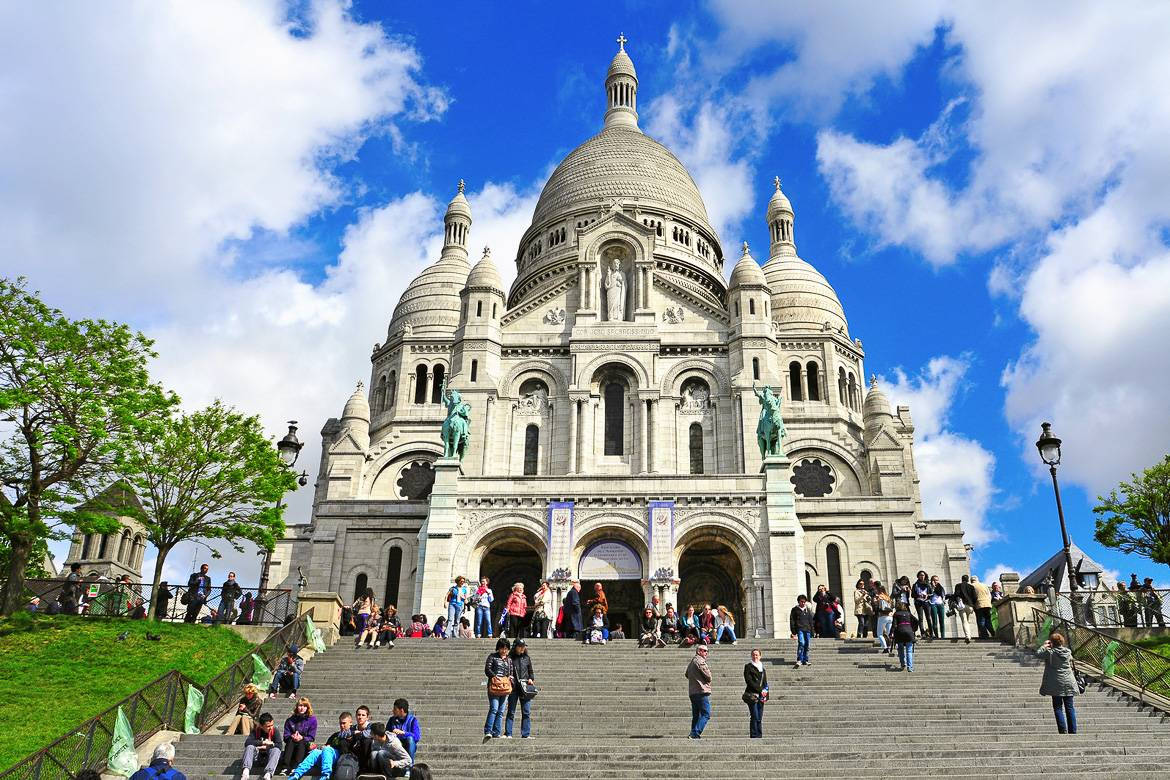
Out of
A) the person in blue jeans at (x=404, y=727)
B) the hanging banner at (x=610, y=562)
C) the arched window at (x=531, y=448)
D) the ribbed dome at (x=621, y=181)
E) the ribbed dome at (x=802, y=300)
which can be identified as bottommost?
the person in blue jeans at (x=404, y=727)

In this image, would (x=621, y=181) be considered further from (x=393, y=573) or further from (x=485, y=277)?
(x=393, y=573)

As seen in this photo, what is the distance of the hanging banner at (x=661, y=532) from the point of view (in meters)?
33.0

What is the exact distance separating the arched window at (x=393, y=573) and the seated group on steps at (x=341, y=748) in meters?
25.2

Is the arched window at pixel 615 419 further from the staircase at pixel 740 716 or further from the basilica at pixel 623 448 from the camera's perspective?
the staircase at pixel 740 716

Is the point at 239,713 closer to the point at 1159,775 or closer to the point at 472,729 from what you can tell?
the point at 472,729

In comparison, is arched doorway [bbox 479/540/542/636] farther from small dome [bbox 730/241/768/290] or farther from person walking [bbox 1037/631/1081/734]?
person walking [bbox 1037/631/1081/734]

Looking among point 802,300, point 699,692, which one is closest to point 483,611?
point 699,692

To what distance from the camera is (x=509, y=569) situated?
38.2 meters

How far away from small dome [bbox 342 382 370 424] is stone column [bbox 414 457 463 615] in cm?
1494

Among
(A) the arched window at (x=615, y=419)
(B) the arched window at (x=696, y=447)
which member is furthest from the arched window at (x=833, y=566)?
(A) the arched window at (x=615, y=419)

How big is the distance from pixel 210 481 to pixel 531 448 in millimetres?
13443

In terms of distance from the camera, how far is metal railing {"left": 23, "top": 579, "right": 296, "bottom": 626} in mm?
27652

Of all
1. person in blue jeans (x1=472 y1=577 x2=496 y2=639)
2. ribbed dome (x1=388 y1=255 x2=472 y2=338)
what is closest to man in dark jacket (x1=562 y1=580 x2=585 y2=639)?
person in blue jeans (x1=472 y1=577 x2=496 y2=639)

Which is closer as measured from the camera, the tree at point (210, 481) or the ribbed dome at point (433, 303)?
the tree at point (210, 481)
